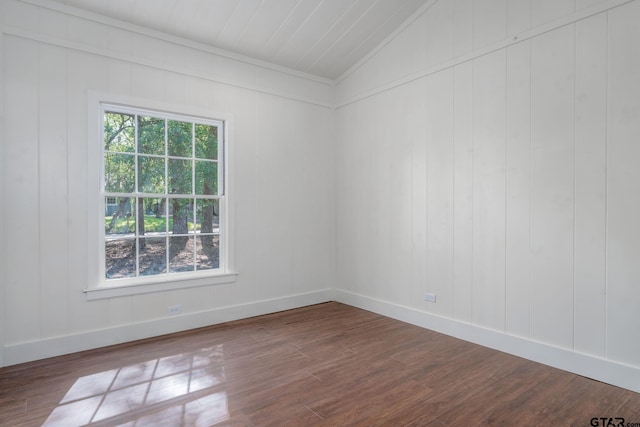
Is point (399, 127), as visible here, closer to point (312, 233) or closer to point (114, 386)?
point (312, 233)

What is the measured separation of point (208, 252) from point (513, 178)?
3205 mm

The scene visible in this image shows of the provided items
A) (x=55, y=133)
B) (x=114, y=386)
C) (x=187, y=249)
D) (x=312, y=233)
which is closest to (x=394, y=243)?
(x=312, y=233)

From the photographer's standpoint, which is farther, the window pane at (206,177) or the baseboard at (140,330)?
the window pane at (206,177)

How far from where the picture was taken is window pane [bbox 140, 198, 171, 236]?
3.64 meters

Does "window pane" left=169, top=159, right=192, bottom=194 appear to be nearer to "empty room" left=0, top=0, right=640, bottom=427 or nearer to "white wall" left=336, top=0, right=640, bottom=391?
"empty room" left=0, top=0, right=640, bottom=427

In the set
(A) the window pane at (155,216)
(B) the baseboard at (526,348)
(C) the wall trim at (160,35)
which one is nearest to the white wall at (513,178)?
(B) the baseboard at (526,348)

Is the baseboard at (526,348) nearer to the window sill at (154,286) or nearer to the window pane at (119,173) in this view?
the window sill at (154,286)

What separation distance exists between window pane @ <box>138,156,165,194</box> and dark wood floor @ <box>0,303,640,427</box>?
4.96ft

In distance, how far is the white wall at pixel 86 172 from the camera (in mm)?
3002

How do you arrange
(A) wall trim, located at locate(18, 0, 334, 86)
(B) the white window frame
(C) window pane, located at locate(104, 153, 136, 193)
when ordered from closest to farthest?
(A) wall trim, located at locate(18, 0, 334, 86)
(B) the white window frame
(C) window pane, located at locate(104, 153, 136, 193)

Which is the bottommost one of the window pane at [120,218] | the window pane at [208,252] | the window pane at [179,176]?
the window pane at [208,252]

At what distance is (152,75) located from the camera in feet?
12.0

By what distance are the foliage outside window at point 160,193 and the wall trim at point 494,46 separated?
195cm

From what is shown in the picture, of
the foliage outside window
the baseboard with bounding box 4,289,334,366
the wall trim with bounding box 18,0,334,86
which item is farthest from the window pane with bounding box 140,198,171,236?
the wall trim with bounding box 18,0,334,86
